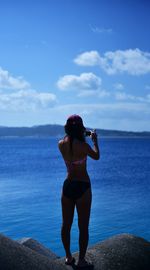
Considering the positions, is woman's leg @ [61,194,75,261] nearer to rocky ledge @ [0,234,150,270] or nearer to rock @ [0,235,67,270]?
rocky ledge @ [0,234,150,270]

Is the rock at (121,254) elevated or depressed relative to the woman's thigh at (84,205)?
depressed

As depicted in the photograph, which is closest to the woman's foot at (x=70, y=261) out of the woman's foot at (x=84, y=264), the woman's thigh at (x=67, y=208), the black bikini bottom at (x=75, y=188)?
the woman's foot at (x=84, y=264)

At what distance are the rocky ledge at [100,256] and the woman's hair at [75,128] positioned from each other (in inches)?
65.1

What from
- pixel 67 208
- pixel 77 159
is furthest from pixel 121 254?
pixel 77 159

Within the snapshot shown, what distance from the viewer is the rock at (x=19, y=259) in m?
5.21

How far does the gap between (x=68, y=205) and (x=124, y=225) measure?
17.6 metres

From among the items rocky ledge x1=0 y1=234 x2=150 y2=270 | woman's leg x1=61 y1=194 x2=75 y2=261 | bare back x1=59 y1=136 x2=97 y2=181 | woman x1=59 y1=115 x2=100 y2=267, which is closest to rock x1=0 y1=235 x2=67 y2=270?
rocky ledge x1=0 y1=234 x2=150 y2=270

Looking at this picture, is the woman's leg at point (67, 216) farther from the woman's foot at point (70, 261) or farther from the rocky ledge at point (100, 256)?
the rocky ledge at point (100, 256)

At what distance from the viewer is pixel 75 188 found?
5988mm

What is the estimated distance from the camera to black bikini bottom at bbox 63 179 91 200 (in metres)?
5.98

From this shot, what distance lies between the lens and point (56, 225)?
72.9 ft

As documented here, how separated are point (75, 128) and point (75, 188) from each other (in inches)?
34.0

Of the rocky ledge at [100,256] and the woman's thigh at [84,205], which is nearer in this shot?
the rocky ledge at [100,256]

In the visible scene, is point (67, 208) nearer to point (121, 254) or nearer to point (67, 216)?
point (67, 216)
